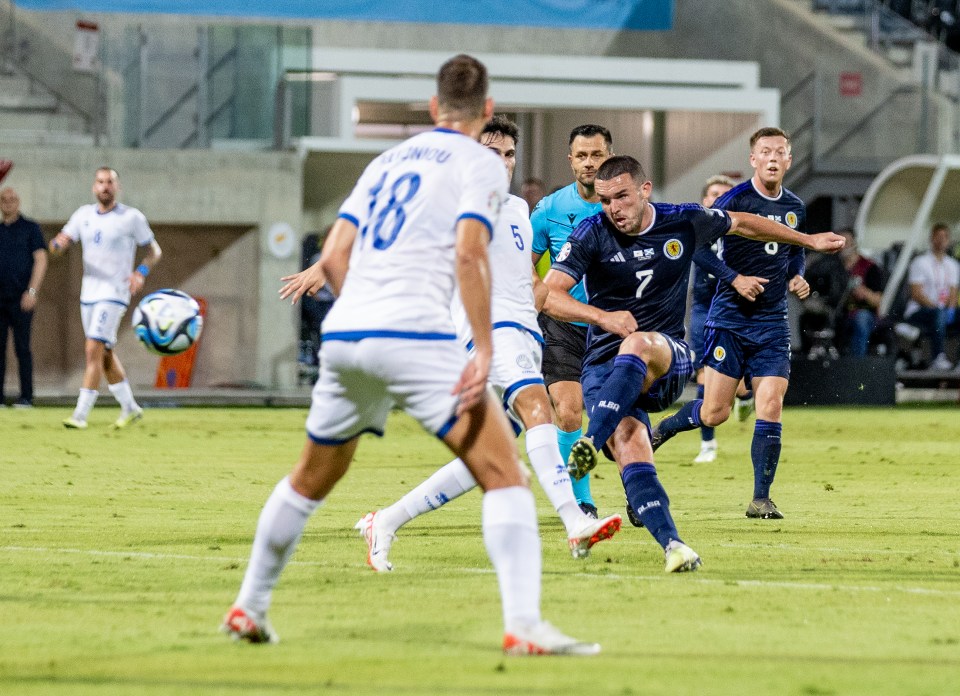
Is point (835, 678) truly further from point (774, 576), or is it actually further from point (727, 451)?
point (727, 451)

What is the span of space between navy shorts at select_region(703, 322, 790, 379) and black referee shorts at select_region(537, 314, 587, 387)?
48.6 inches

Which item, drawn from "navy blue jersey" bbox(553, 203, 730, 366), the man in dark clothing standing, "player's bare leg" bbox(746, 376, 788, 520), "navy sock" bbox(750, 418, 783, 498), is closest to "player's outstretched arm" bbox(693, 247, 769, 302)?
"player's bare leg" bbox(746, 376, 788, 520)

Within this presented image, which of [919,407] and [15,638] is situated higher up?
[15,638]

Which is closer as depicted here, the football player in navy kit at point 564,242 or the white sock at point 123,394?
the football player in navy kit at point 564,242

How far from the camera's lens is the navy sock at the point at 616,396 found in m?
8.03

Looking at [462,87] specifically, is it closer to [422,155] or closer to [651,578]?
[422,155]

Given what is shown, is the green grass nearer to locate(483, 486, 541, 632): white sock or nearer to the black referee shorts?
locate(483, 486, 541, 632): white sock

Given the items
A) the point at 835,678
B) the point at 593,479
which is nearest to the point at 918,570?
the point at 835,678

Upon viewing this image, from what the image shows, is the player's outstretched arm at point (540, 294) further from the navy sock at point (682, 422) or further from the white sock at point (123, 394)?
the white sock at point (123, 394)

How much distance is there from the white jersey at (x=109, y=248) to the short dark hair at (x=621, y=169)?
11040mm

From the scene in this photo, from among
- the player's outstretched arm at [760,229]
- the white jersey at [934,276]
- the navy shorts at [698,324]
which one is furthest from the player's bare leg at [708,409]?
the white jersey at [934,276]

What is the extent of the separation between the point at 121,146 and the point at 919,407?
12642 mm

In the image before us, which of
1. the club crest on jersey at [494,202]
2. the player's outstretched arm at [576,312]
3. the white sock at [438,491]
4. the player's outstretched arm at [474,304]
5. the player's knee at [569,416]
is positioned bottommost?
the player's knee at [569,416]

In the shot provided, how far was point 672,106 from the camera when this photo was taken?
28016mm
